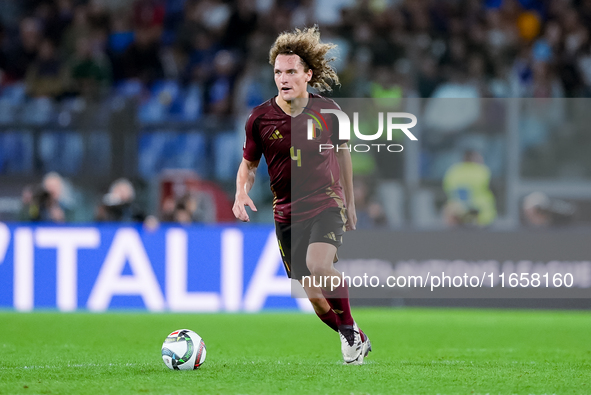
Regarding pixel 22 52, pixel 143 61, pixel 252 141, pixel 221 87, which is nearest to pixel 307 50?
pixel 252 141

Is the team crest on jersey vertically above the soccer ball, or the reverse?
the team crest on jersey

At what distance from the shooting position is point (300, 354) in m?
6.75

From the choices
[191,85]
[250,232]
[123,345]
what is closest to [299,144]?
[123,345]

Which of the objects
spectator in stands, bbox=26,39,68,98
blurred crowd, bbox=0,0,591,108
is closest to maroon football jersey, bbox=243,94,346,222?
blurred crowd, bbox=0,0,591,108

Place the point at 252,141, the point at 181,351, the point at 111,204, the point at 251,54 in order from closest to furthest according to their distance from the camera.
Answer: the point at 181,351 < the point at 252,141 < the point at 111,204 < the point at 251,54

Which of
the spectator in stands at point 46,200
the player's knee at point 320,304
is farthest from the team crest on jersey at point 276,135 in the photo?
the spectator in stands at point 46,200

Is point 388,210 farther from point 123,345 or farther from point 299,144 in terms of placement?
point 299,144

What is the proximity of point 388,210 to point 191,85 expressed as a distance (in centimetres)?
372

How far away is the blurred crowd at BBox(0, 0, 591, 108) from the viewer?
12.0m

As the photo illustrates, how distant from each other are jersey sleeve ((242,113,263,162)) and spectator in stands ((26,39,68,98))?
278 inches

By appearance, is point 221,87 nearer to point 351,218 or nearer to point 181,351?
point 351,218

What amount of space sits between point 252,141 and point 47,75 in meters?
7.81

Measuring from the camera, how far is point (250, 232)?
10.6 meters

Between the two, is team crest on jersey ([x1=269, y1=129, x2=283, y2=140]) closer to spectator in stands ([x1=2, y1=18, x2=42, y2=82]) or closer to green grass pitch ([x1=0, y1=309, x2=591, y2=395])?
green grass pitch ([x1=0, y1=309, x2=591, y2=395])
